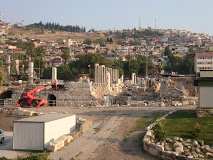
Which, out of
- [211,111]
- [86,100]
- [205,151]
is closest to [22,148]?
[205,151]

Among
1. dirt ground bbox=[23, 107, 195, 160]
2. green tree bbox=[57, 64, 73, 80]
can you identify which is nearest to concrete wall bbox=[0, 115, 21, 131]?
dirt ground bbox=[23, 107, 195, 160]

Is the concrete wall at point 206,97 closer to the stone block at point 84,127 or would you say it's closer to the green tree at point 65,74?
the stone block at point 84,127

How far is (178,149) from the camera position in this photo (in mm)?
13531

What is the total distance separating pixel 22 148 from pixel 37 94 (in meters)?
20.9

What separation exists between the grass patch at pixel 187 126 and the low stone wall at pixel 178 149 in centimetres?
81

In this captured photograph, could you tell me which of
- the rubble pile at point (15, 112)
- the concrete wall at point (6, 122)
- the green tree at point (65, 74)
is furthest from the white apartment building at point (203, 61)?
the concrete wall at point (6, 122)

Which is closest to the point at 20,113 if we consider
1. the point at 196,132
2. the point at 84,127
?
the point at 84,127

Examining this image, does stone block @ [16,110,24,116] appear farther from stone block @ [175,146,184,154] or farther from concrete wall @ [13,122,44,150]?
stone block @ [175,146,184,154]

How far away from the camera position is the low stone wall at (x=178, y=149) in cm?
1304

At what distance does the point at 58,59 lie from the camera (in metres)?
123

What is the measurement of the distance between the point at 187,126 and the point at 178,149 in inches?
164

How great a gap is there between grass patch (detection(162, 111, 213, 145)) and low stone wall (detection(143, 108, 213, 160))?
814mm

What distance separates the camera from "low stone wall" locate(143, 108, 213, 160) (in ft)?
42.8

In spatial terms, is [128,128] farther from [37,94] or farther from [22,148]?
[37,94]
